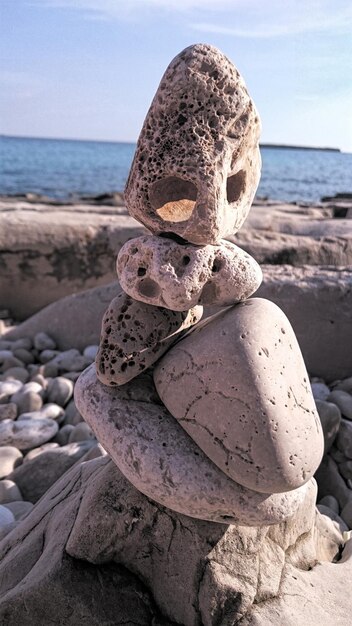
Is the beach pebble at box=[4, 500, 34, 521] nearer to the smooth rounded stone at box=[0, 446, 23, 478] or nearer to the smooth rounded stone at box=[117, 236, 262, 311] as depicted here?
the smooth rounded stone at box=[0, 446, 23, 478]

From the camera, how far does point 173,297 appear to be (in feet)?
5.67

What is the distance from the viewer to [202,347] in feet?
5.91

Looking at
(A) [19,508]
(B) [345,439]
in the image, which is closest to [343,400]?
(B) [345,439]

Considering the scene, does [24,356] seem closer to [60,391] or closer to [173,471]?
[60,391]

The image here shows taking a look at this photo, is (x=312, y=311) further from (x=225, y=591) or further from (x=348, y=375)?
(x=225, y=591)

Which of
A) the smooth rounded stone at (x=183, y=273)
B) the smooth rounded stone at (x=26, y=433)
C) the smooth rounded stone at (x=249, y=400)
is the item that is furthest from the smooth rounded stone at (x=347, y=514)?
the smooth rounded stone at (x=26, y=433)

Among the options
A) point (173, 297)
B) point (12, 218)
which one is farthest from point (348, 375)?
point (12, 218)

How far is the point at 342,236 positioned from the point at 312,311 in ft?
6.72

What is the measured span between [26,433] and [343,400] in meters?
1.85

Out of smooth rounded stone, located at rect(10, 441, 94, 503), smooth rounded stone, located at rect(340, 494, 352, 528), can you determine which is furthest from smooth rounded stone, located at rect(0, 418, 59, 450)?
smooth rounded stone, located at rect(340, 494, 352, 528)

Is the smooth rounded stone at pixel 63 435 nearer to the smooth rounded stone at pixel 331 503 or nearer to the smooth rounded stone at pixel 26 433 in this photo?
the smooth rounded stone at pixel 26 433

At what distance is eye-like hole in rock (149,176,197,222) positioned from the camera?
6.09 ft

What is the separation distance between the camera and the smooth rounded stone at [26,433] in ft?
11.3

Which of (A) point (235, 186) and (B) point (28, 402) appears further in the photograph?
(B) point (28, 402)
